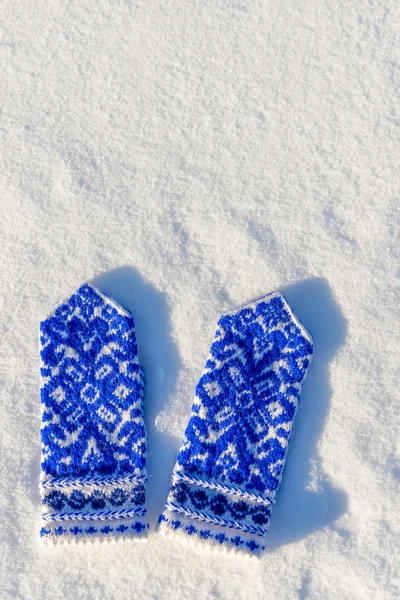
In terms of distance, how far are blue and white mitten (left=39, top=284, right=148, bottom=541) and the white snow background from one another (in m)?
0.05

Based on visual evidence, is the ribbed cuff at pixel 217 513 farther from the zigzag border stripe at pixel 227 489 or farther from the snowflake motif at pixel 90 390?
the snowflake motif at pixel 90 390

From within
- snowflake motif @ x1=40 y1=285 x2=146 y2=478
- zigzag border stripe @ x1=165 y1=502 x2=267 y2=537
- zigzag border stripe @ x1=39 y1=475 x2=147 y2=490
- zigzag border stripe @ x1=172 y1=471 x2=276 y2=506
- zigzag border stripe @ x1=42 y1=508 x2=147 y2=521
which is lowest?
zigzag border stripe @ x1=42 y1=508 x2=147 y2=521

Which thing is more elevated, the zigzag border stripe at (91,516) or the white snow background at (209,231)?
the white snow background at (209,231)

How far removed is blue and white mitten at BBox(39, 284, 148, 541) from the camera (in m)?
1.89

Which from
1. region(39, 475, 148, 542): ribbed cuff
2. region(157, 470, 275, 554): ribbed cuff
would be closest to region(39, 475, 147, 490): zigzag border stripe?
region(39, 475, 148, 542): ribbed cuff

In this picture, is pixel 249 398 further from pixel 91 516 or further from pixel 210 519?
pixel 91 516

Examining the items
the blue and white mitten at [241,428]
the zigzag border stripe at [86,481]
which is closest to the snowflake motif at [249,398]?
the blue and white mitten at [241,428]

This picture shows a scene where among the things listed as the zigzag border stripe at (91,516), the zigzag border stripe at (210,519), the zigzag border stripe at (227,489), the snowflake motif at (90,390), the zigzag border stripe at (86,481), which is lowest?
the zigzag border stripe at (91,516)

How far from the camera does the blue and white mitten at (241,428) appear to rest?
1.89m

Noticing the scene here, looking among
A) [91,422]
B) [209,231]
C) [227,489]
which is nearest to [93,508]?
[91,422]

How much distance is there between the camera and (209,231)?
2027mm

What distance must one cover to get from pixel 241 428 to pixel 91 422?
387 mm

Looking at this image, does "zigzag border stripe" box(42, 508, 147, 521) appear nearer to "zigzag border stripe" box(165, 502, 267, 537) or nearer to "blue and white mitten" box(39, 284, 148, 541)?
"blue and white mitten" box(39, 284, 148, 541)

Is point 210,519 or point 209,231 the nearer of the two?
point 210,519
